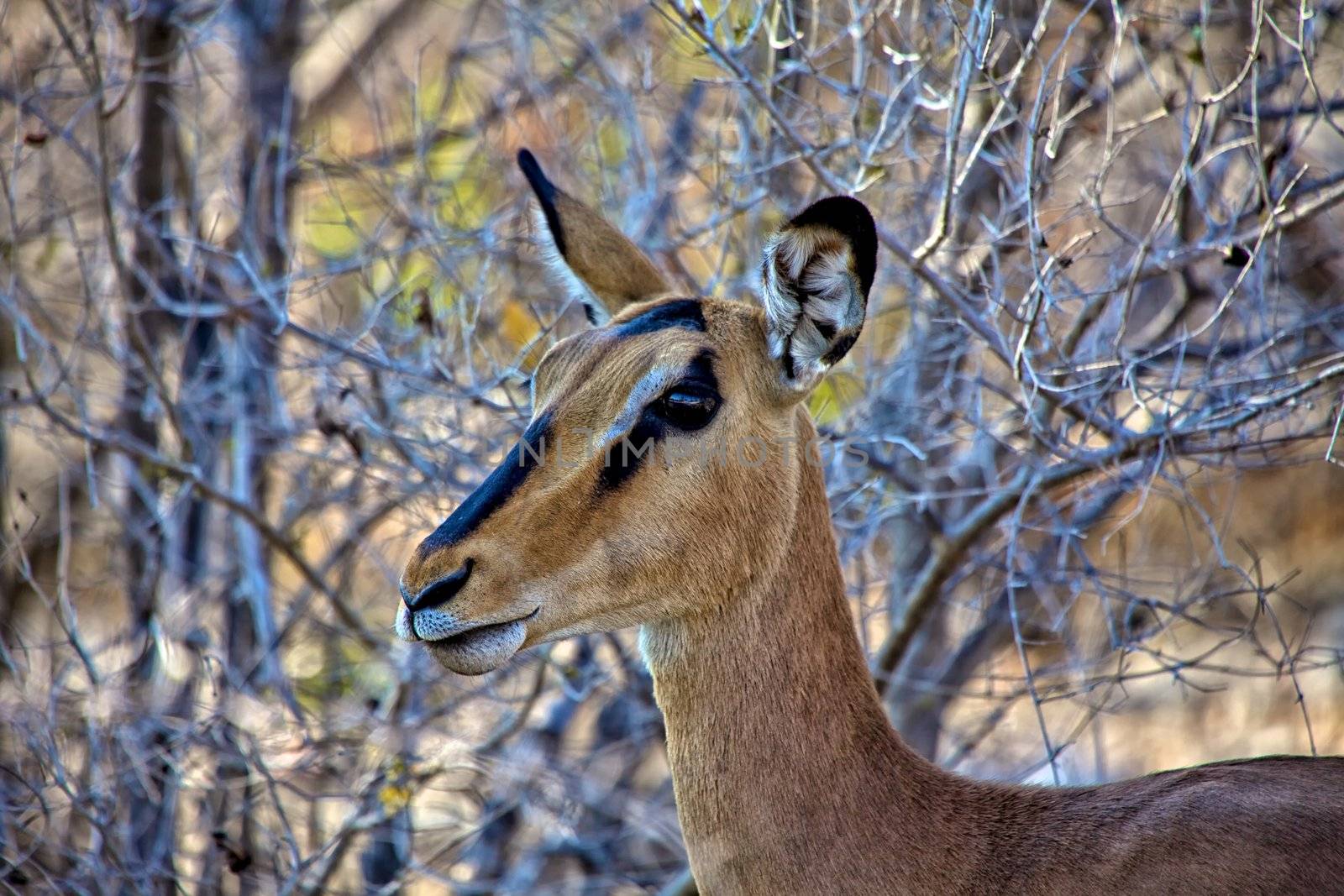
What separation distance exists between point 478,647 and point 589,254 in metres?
1.74

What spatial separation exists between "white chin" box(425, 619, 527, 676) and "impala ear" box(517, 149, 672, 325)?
62.4 inches

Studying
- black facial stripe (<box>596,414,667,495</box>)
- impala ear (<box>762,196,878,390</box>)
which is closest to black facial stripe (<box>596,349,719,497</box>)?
black facial stripe (<box>596,414,667,495</box>)

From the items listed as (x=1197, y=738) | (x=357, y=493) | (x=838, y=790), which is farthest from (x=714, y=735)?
(x=1197, y=738)

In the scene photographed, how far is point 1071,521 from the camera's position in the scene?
6.34 m

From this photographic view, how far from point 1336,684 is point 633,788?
6003 millimetres

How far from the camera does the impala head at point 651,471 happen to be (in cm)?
345

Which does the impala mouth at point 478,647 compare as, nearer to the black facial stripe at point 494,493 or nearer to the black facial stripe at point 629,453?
the black facial stripe at point 494,493

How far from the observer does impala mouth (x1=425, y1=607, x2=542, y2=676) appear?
11.2ft

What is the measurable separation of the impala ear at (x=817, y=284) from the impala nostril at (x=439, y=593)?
1.25 metres

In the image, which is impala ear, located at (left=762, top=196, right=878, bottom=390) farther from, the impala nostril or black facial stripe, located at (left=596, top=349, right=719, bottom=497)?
the impala nostril

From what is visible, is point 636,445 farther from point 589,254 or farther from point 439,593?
point 589,254

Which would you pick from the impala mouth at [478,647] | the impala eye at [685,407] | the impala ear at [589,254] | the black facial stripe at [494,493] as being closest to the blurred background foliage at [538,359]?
the impala ear at [589,254]

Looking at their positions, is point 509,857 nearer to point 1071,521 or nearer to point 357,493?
point 357,493

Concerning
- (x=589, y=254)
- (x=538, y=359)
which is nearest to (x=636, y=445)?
(x=589, y=254)
